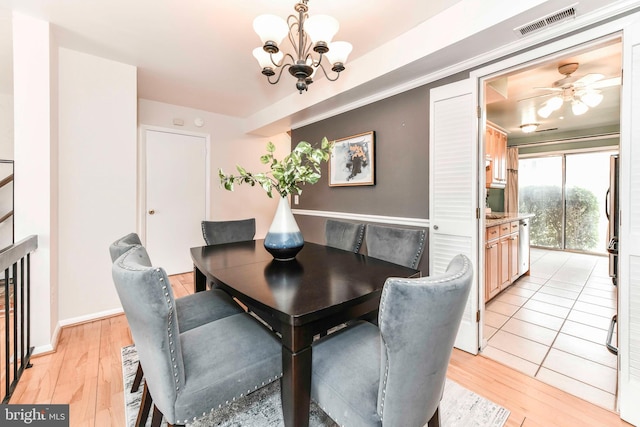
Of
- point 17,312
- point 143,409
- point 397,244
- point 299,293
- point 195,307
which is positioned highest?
point 397,244

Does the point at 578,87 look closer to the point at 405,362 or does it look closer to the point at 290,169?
the point at 290,169

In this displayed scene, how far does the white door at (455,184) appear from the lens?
83.4 inches

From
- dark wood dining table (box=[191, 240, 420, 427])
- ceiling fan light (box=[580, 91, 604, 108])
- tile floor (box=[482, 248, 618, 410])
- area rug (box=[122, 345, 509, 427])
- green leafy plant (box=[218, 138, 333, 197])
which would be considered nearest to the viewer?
dark wood dining table (box=[191, 240, 420, 427])

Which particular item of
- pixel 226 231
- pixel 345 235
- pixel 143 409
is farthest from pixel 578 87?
pixel 143 409

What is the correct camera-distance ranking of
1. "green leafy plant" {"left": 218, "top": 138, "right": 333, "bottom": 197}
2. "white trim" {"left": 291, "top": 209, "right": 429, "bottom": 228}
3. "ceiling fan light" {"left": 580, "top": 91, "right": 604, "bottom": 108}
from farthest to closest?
1. "ceiling fan light" {"left": 580, "top": 91, "right": 604, "bottom": 108}
2. "white trim" {"left": 291, "top": 209, "right": 429, "bottom": 228}
3. "green leafy plant" {"left": 218, "top": 138, "right": 333, "bottom": 197}

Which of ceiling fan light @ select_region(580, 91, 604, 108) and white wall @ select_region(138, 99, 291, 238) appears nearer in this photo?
ceiling fan light @ select_region(580, 91, 604, 108)

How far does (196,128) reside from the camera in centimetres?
412

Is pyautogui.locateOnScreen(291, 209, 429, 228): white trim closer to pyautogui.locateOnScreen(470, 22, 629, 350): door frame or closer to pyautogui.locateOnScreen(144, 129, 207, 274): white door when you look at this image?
pyautogui.locateOnScreen(470, 22, 629, 350): door frame

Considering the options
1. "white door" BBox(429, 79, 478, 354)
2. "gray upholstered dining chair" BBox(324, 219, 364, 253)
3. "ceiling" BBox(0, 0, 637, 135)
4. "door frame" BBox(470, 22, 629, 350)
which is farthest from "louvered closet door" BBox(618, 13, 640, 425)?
"gray upholstered dining chair" BBox(324, 219, 364, 253)

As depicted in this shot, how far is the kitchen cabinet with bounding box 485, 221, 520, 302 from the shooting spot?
2852mm

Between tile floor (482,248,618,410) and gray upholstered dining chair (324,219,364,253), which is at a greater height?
gray upholstered dining chair (324,219,364,253)

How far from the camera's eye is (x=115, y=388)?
1.69 meters

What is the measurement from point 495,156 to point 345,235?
119 inches

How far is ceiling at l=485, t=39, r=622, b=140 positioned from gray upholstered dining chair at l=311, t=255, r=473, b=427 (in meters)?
1.89
